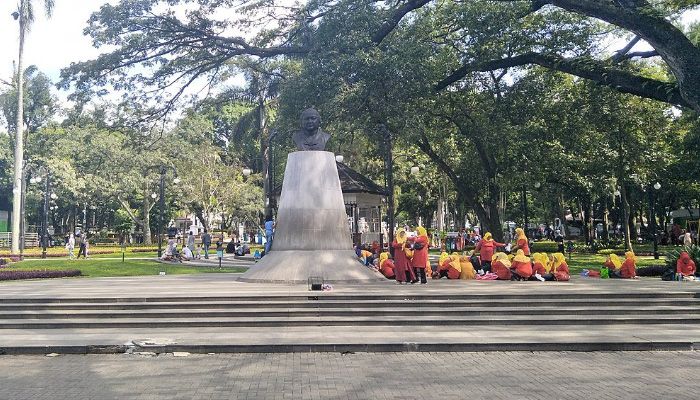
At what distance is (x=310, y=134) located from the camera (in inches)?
642

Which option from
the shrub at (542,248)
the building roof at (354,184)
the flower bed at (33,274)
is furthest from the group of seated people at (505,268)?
the shrub at (542,248)

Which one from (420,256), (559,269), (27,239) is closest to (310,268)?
(420,256)

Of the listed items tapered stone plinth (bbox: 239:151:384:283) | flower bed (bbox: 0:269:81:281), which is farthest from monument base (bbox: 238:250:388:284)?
flower bed (bbox: 0:269:81:281)

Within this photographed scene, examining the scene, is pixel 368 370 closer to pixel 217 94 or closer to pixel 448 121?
pixel 448 121

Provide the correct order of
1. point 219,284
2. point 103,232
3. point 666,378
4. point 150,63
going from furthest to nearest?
point 103,232, point 150,63, point 219,284, point 666,378

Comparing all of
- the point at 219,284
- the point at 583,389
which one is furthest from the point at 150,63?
the point at 583,389

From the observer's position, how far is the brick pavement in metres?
6.45

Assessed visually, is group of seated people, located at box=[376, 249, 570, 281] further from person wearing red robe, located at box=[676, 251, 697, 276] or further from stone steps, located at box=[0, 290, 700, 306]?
person wearing red robe, located at box=[676, 251, 697, 276]

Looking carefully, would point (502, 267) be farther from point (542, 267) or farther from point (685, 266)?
point (685, 266)

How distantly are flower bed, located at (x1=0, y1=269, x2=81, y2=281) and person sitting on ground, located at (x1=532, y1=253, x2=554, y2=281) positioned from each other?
14.9 metres

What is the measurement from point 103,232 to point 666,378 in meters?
53.4

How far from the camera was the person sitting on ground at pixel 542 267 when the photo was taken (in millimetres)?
15648

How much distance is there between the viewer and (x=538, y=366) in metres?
7.84

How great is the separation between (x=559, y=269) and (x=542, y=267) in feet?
1.47
